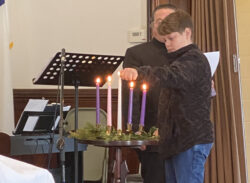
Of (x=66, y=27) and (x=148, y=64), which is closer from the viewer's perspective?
(x=148, y=64)

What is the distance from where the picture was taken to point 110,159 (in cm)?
395

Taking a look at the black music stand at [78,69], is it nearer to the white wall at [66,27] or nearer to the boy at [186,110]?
the boy at [186,110]

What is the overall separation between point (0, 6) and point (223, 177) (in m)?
2.53

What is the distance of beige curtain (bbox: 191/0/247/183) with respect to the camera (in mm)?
3705

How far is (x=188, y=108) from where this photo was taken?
196 centimetres

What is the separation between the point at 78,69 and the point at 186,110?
1.02m

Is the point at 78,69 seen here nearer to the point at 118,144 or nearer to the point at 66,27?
the point at 118,144

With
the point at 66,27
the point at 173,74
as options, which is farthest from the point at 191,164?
the point at 66,27

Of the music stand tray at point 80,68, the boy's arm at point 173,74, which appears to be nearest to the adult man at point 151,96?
the music stand tray at point 80,68

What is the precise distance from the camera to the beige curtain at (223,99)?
3705 millimetres

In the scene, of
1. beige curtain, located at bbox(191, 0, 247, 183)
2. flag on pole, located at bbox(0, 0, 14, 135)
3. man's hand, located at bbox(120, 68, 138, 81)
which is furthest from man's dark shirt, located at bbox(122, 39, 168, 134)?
flag on pole, located at bbox(0, 0, 14, 135)

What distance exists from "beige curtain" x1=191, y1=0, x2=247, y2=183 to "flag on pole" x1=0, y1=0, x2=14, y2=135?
176cm

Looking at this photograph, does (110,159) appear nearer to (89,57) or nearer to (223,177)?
(223,177)

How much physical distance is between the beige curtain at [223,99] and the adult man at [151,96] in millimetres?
1135
